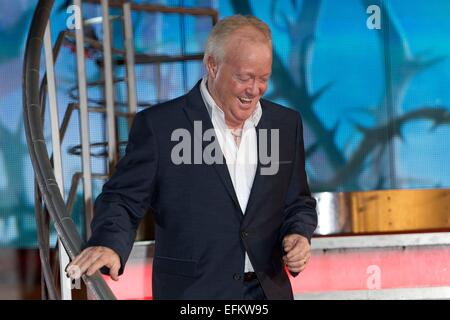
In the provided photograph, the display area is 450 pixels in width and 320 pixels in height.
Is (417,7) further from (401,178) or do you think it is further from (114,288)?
(114,288)

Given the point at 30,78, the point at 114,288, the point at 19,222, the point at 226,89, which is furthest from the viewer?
the point at 19,222

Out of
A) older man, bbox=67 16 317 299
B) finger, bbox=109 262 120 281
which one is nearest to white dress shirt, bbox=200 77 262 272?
older man, bbox=67 16 317 299

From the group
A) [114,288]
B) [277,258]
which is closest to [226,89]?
[277,258]

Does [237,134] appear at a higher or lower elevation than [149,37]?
lower

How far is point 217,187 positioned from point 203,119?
15 centimetres

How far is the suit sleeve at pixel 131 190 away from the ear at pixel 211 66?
0.18 metres

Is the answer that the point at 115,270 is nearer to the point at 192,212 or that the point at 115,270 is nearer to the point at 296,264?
the point at 192,212

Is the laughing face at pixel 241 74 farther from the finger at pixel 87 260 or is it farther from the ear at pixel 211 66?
the finger at pixel 87 260

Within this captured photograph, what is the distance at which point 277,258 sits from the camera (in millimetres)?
1736

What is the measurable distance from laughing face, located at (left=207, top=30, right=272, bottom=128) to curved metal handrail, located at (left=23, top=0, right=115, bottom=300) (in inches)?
17.8

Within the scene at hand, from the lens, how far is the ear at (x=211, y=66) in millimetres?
1707

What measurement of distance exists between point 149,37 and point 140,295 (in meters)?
3.05

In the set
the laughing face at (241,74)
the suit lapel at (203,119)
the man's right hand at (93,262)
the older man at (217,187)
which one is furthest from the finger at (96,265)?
the laughing face at (241,74)

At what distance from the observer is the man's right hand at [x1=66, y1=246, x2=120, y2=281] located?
1486mm
